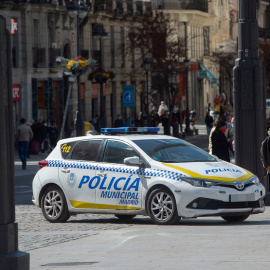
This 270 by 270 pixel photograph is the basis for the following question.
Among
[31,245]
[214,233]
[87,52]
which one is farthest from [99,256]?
[87,52]

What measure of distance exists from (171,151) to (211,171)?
99 centimetres

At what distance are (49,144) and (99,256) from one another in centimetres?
3755

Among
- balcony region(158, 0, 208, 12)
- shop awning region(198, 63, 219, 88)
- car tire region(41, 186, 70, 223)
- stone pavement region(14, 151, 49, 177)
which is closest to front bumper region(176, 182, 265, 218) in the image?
car tire region(41, 186, 70, 223)

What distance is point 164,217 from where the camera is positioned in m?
16.9

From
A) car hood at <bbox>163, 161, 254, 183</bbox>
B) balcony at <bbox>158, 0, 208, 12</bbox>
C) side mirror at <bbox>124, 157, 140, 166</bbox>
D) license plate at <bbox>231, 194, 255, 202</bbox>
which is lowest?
license plate at <bbox>231, 194, 255, 202</bbox>

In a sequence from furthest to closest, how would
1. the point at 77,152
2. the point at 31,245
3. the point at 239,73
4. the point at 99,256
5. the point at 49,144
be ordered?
the point at 49,144 < the point at 239,73 < the point at 77,152 < the point at 31,245 < the point at 99,256

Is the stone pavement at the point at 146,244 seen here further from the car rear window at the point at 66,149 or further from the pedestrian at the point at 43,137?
the pedestrian at the point at 43,137

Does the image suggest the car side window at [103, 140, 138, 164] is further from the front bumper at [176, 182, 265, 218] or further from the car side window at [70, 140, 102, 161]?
the front bumper at [176, 182, 265, 218]

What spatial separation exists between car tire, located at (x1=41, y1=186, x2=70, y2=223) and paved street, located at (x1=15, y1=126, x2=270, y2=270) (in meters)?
0.19

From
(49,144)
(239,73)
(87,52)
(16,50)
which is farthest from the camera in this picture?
(87,52)

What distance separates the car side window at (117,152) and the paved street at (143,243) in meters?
1.02

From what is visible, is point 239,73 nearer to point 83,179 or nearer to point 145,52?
point 83,179

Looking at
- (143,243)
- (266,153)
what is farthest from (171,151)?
(143,243)

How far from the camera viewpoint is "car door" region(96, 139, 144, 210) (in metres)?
17.2
